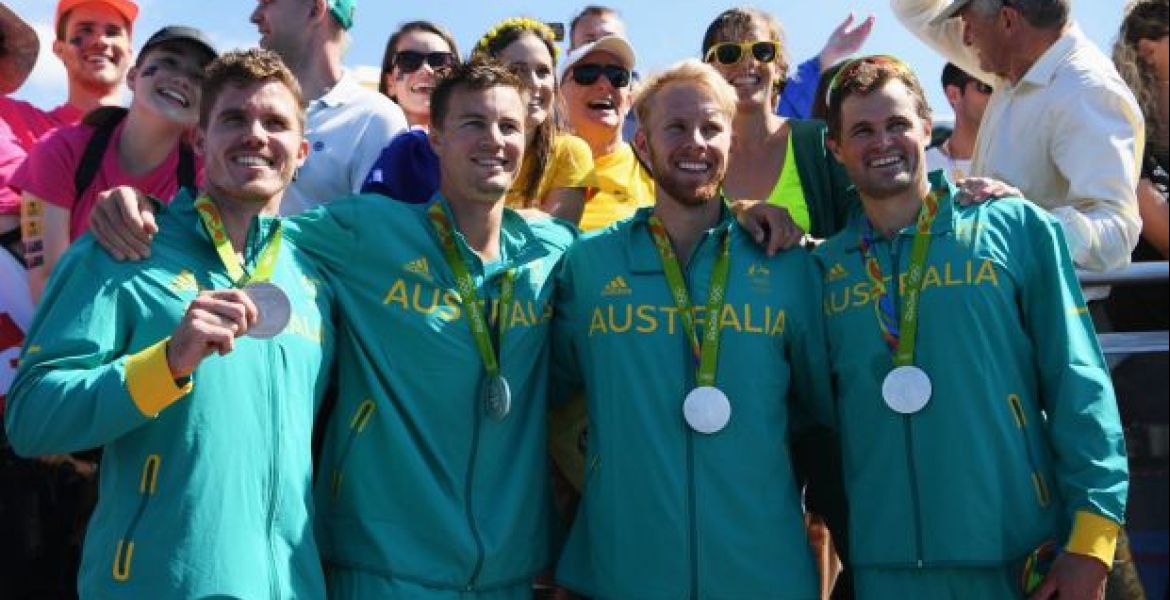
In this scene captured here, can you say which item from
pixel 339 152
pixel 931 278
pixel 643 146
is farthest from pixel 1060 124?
pixel 339 152

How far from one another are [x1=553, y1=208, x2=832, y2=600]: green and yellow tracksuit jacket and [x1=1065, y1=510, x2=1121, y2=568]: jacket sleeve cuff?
31.3 inches

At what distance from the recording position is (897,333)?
416 centimetres

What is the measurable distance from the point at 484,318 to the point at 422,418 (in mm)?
379

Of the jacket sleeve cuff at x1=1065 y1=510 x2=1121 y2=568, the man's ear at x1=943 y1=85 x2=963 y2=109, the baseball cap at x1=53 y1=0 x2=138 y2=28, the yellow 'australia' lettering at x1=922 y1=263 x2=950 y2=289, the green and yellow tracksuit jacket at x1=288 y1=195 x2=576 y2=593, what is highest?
the man's ear at x1=943 y1=85 x2=963 y2=109

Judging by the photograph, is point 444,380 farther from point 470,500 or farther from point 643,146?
point 643,146

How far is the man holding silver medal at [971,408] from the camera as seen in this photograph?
3.98 m

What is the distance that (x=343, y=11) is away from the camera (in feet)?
18.3

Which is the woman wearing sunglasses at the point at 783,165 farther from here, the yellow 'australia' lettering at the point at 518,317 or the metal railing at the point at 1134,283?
the metal railing at the point at 1134,283

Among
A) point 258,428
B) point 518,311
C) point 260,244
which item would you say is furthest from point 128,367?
point 518,311

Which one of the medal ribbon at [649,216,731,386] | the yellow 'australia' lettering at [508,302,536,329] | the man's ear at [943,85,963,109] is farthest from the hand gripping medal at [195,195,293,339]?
the man's ear at [943,85,963,109]

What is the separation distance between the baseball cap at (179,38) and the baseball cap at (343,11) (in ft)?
2.47

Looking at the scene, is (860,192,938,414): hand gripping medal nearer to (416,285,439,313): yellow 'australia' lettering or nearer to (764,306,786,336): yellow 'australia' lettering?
(764,306,786,336): yellow 'australia' lettering

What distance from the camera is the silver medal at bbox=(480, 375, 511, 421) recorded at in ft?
13.3

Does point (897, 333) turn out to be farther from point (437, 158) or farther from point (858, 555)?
point (437, 158)
